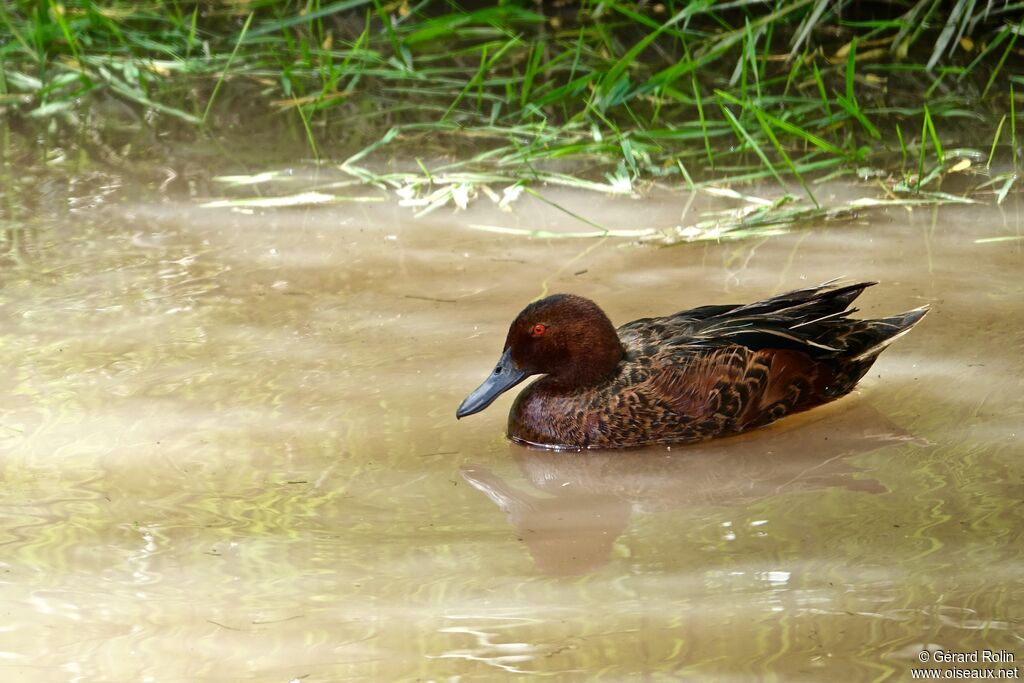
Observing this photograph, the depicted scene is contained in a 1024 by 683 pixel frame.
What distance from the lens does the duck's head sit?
3.99 metres

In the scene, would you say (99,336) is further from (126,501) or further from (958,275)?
(958,275)

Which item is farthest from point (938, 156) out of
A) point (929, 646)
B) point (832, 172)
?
point (929, 646)

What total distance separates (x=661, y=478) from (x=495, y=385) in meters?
0.57

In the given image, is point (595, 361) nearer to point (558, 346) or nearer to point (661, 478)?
point (558, 346)

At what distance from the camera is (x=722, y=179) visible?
600 centimetres

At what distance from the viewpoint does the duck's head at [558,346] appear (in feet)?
13.1

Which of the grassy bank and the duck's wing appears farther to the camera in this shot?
the grassy bank

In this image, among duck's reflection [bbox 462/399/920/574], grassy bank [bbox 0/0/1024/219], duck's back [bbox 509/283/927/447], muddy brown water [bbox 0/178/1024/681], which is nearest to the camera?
muddy brown water [bbox 0/178/1024/681]

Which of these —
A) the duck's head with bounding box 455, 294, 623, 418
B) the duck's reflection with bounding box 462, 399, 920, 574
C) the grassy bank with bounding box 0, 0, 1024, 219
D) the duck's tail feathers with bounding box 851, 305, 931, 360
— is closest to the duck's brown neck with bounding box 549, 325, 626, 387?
the duck's head with bounding box 455, 294, 623, 418

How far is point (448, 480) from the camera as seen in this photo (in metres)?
3.65

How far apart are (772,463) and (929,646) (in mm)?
1052

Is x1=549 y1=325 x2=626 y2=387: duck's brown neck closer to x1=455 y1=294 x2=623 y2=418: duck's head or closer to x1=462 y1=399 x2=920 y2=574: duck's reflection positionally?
x1=455 y1=294 x2=623 y2=418: duck's head

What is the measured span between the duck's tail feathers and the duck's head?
711mm

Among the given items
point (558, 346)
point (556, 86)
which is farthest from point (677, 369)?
point (556, 86)
